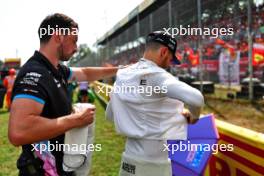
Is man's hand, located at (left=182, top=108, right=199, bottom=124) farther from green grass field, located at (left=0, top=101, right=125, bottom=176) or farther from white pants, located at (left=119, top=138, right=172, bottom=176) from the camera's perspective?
green grass field, located at (left=0, top=101, right=125, bottom=176)

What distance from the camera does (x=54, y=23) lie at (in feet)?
8.96

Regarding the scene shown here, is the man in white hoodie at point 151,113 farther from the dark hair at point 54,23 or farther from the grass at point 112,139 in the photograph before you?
the grass at point 112,139

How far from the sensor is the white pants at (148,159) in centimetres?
320

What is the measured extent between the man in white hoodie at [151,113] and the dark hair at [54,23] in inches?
28.3

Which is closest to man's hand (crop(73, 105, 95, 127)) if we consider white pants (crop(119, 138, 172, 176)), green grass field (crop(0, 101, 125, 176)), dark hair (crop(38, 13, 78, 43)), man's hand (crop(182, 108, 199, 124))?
dark hair (crop(38, 13, 78, 43))

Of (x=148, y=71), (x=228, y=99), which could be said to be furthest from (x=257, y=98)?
(x=148, y=71)

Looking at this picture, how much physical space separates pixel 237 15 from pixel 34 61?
8.58 metres

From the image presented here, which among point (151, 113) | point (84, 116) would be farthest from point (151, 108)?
point (84, 116)

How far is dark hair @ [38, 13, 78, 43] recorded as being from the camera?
2732mm

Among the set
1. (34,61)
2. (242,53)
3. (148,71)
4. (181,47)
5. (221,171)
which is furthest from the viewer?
(181,47)

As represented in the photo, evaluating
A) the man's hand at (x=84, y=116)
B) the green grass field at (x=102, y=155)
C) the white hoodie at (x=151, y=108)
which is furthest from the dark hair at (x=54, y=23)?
the green grass field at (x=102, y=155)

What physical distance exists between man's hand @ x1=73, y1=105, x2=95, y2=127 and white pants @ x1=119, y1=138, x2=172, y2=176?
2.19 feet

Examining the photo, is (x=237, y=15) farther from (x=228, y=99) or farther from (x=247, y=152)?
(x=247, y=152)

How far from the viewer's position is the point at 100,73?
4.25 metres
